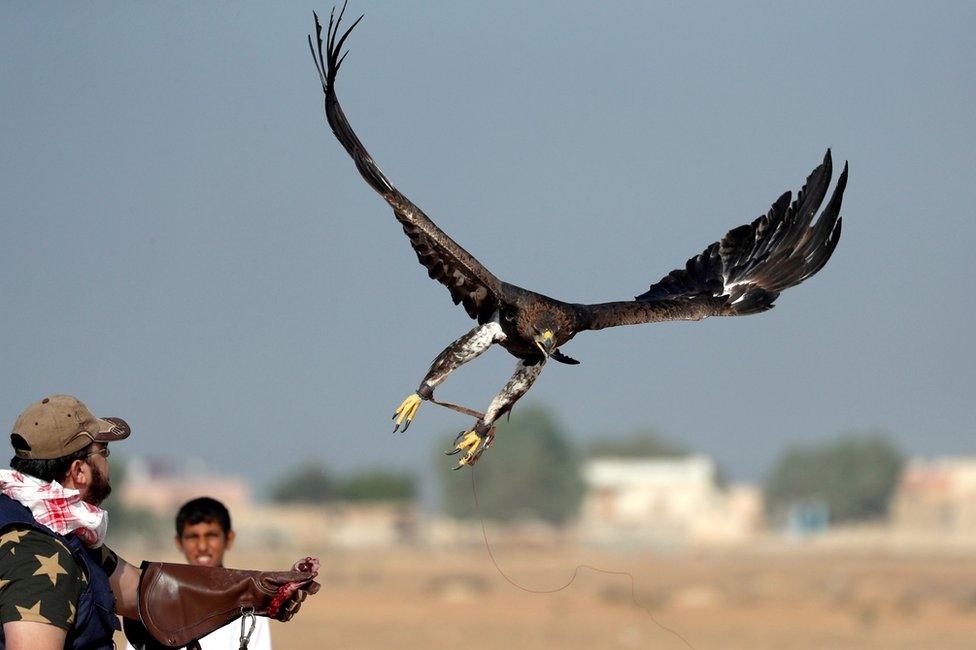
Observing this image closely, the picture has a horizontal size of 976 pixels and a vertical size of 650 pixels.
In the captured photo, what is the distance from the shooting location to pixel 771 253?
783 centimetres

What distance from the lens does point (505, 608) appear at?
40.4m

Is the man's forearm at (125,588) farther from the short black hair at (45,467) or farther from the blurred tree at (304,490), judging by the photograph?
the blurred tree at (304,490)

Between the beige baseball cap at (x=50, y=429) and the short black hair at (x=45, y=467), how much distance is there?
1 cm

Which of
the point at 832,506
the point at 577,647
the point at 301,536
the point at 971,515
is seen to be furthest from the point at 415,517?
the point at 577,647

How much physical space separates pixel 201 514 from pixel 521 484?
85.8 metres

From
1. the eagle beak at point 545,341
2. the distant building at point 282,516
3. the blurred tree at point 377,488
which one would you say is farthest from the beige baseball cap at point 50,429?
the blurred tree at point 377,488

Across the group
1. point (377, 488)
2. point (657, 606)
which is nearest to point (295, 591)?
point (657, 606)

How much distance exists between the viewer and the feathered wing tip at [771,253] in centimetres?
758

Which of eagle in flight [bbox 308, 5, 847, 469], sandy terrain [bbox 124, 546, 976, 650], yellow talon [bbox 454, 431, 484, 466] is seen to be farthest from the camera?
sandy terrain [bbox 124, 546, 976, 650]

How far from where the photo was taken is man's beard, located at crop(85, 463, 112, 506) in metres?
4.27

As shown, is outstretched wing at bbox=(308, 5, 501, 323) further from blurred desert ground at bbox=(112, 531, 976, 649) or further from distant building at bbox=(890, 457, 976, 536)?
distant building at bbox=(890, 457, 976, 536)

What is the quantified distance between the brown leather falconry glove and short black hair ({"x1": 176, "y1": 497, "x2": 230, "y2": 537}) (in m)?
1.59

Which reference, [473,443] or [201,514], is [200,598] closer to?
[473,443]

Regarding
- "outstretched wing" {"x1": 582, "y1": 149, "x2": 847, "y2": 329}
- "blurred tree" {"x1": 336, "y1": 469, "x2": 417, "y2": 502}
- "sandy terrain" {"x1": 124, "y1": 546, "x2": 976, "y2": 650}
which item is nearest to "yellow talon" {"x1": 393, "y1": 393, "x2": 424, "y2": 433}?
"outstretched wing" {"x1": 582, "y1": 149, "x2": 847, "y2": 329}
